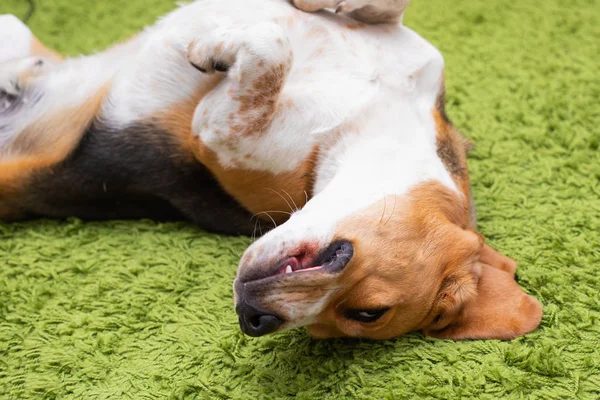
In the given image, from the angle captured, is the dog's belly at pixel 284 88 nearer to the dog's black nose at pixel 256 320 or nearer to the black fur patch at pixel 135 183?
the black fur patch at pixel 135 183

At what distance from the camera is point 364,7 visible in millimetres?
2664

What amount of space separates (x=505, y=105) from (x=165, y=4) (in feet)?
7.49

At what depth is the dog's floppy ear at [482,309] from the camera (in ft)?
7.22

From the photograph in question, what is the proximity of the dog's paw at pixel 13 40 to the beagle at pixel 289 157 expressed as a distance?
0.79 feet

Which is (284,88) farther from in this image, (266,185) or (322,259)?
(322,259)

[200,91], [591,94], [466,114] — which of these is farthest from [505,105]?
[200,91]

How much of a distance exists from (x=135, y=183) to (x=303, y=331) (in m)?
0.92

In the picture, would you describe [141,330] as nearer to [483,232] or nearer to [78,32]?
[483,232]

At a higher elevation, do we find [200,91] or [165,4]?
[200,91]

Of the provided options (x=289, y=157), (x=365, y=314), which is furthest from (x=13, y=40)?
(x=365, y=314)

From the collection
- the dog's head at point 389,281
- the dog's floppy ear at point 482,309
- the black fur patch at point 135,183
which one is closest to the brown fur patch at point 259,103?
the black fur patch at point 135,183

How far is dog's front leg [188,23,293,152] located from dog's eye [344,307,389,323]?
2.43ft

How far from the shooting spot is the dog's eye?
2078 mm

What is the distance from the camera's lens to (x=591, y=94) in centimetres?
350
